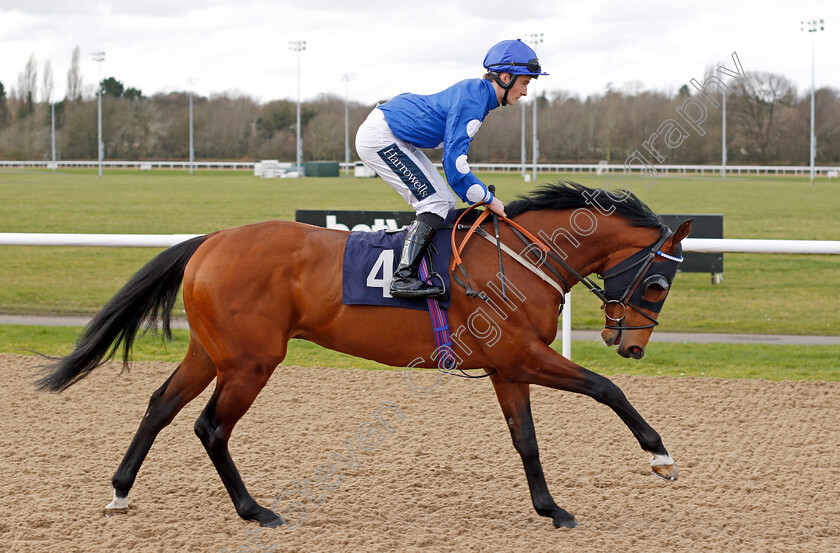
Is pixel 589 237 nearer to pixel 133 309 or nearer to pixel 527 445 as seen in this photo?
pixel 527 445

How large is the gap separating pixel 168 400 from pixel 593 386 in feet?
5.76

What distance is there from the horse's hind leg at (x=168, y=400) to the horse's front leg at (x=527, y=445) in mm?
1243

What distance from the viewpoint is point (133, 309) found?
384cm

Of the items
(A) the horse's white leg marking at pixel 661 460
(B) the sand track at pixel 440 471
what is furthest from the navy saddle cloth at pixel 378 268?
(A) the horse's white leg marking at pixel 661 460

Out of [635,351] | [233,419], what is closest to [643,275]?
[635,351]

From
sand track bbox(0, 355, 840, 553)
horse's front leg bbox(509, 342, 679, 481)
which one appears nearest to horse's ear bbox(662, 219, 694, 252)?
horse's front leg bbox(509, 342, 679, 481)

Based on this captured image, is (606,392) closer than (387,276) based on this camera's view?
Yes

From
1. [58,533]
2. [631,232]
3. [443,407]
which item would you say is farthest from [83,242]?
[631,232]

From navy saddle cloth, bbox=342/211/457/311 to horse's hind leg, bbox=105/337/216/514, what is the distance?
0.70 metres

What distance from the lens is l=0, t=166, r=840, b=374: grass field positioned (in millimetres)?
9164

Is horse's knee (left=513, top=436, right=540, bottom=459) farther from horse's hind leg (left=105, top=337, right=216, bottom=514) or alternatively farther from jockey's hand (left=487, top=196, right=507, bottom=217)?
horse's hind leg (left=105, top=337, right=216, bottom=514)

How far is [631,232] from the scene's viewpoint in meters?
3.60

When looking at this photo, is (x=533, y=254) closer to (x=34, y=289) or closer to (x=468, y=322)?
(x=468, y=322)

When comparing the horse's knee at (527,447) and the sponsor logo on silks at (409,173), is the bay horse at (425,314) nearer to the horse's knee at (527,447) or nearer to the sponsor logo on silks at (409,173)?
the horse's knee at (527,447)
